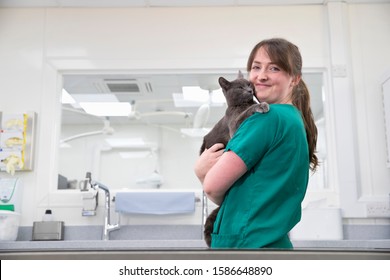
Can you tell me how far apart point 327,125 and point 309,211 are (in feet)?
1.19

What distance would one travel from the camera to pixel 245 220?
0.44m

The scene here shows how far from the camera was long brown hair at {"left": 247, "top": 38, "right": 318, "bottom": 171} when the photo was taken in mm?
509

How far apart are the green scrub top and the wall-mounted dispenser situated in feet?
4.10

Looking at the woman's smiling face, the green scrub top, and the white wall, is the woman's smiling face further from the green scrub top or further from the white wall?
the white wall

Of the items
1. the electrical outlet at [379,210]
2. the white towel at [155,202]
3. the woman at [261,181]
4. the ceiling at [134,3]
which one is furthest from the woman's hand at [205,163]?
the ceiling at [134,3]

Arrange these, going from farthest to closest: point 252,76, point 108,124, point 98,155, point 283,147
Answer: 1. point 98,155
2. point 108,124
3. point 252,76
4. point 283,147

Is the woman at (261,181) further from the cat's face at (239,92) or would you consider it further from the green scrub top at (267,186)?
the cat's face at (239,92)

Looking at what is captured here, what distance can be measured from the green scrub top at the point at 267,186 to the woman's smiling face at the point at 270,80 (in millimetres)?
80

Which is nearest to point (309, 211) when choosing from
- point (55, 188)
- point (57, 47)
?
point (55, 188)

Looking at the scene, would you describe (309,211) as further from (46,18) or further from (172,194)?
(46,18)

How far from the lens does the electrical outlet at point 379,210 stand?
1.42m

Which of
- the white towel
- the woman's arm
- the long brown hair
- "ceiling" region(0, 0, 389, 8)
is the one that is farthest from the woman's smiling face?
"ceiling" region(0, 0, 389, 8)

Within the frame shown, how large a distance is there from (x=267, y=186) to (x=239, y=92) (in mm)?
211

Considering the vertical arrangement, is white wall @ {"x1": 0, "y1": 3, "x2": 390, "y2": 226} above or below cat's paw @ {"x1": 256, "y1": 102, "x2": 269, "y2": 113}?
above
